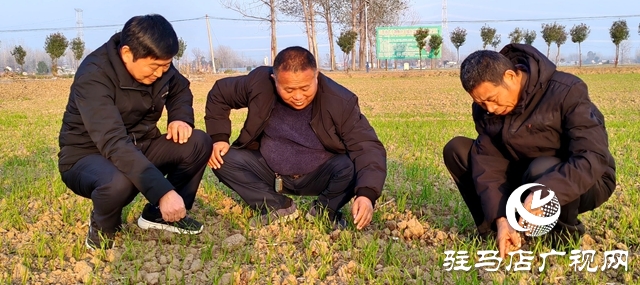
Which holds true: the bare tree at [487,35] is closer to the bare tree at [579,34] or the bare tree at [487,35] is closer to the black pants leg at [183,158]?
the bare tree at [579,34]

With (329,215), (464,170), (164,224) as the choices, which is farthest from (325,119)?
(164,224)

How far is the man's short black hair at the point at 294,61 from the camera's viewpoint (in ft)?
11.3

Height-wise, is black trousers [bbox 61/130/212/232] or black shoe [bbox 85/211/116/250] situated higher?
black trousers [bbox 61/130/212/232]

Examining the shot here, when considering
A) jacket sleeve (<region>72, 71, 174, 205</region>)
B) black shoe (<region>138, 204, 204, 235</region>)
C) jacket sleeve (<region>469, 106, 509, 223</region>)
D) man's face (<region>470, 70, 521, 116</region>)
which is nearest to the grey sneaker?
black shoe (<region>138, 204, 204, 235</region>)

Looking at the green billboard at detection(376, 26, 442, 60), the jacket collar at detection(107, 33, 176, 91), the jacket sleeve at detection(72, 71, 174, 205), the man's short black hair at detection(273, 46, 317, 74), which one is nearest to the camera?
the jacket sleeve at detection(72, 71, 174, 205)

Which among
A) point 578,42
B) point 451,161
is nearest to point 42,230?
point 451,161

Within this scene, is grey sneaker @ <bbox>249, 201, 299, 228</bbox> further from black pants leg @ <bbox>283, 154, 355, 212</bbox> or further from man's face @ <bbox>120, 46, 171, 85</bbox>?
man's face @ <bbox>120, 46, 171, 85</bbox>

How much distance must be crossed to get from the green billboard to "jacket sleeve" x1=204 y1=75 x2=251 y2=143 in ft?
150

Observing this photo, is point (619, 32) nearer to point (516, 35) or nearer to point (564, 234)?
point (516, 35)

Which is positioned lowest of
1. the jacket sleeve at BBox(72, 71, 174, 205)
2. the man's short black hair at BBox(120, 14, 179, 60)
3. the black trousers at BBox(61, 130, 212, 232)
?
the black trousers at BBox(61, 130, 212, 232)

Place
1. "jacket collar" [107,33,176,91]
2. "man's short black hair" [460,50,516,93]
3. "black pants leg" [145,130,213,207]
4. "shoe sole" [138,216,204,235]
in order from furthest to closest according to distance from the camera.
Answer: "black pants leg" [145,130,213,207] → "shoe sole" [138,216,204,235] → "jacket collar" [107,33,176,91] → "man's short black hair" [460,50,516,93]

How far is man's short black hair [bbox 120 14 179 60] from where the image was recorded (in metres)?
3.12

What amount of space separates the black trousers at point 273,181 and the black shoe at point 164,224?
0.40m

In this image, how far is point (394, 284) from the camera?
2783 millimetres
